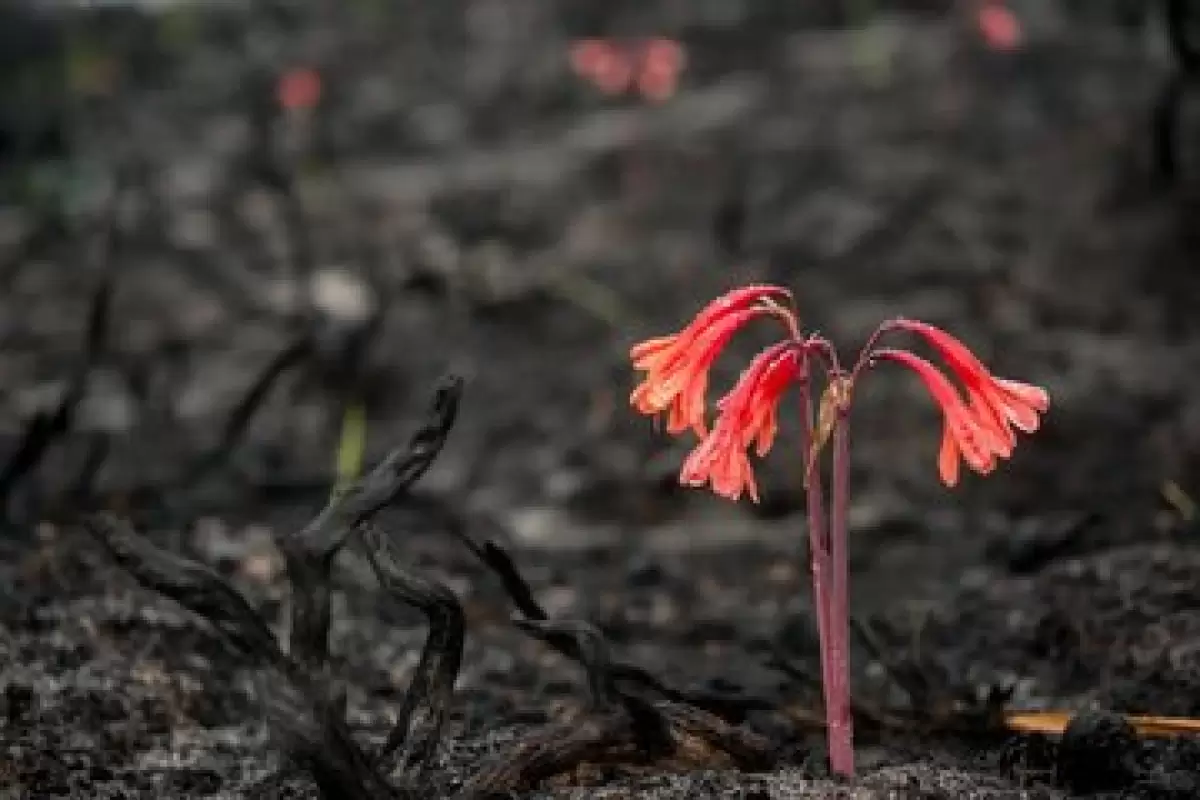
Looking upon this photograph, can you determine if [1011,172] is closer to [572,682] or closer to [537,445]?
[537,445]

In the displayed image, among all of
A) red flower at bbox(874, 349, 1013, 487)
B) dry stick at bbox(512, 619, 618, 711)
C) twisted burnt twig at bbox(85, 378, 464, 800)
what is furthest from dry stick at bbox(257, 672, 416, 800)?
red flower at bbox(874, 349, 1013, 487)

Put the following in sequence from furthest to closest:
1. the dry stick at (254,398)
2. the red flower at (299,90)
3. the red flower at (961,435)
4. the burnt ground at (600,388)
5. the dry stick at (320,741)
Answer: the red flower at (299,90) → the dry stick at (254,398) → the burnt ground at (600,388) → the red flower at (961,435) → the dry stick at (320,741)

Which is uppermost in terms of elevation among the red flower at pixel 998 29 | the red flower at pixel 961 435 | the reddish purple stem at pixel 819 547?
the red flower at pixel 998 29

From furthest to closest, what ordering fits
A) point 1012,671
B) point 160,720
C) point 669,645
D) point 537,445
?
1. point 537,445
2. point 669,645
3. point 1012,671
4. point 160,720

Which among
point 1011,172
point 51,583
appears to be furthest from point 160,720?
point 1011,172

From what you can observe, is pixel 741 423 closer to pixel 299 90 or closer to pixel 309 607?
pixel 309 607

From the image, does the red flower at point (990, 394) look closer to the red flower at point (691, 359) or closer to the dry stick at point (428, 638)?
the red flower at point (691, 359)

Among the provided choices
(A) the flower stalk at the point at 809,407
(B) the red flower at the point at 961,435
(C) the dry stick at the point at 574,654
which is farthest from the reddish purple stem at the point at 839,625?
(C) the dry stick at the point at 574,654
